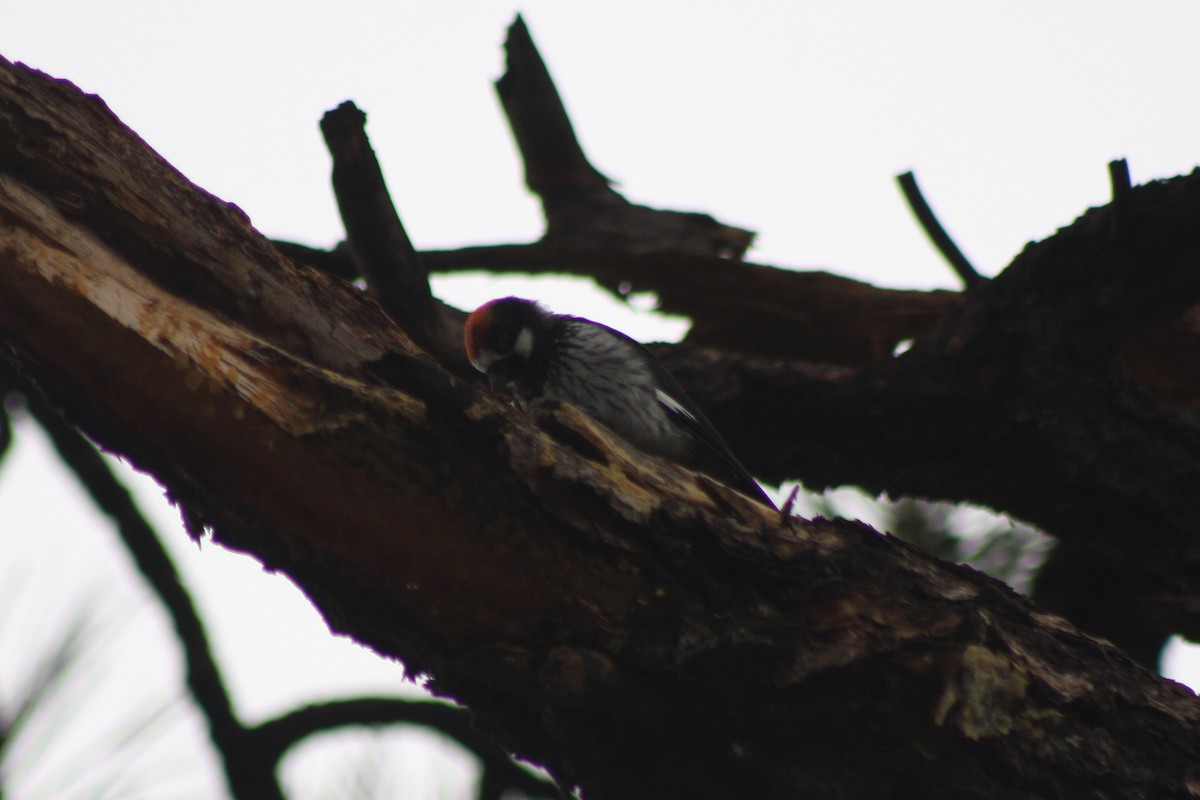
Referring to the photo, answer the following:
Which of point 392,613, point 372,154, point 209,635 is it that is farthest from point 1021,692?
point 209,635

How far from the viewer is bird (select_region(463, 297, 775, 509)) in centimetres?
354

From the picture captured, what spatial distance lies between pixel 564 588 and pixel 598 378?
203 cm

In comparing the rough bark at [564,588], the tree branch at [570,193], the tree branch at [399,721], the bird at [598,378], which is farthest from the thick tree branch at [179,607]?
the tree branch at [570,193]

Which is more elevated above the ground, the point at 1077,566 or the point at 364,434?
the point at 1077,566

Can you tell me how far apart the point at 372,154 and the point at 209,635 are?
62.4 inches

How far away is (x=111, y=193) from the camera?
2.00m

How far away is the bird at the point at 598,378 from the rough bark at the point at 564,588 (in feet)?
4.43

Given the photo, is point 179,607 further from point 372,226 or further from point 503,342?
point 503,342

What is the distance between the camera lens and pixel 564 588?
1794 millimetres

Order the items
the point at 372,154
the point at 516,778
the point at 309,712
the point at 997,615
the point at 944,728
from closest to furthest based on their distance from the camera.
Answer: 1. the point at 944,728
2. the point at 997,615
3. the point at 372,154
4. the point at 309,712
5. the point at 516,778

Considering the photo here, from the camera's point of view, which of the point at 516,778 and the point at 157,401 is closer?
the point at 157,401

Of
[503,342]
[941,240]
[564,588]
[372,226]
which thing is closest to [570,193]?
[503,342]

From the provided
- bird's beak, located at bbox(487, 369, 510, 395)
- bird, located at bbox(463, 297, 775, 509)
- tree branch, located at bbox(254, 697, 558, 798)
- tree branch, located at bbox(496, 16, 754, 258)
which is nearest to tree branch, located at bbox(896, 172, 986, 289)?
tree branch, located at bbox(496, 16, 754, 258)

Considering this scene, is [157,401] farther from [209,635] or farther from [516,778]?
[516,778]
